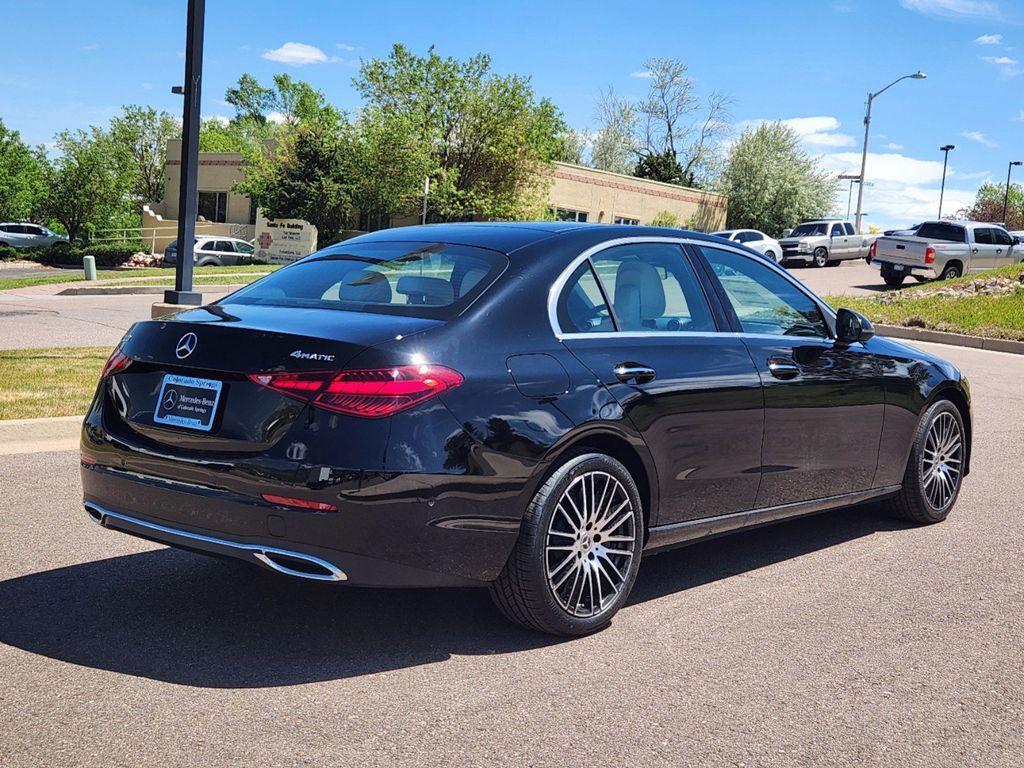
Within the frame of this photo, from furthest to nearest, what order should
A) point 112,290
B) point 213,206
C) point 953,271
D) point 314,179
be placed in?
point 213,206 → point 314,179 → point 953,271 → point 112,290

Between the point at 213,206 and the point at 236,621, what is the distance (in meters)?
57.0

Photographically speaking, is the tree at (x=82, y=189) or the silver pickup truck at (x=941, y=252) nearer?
the silver pickup truck at (x=941, y=252)

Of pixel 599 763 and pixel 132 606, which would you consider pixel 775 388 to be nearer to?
pixel 599 763

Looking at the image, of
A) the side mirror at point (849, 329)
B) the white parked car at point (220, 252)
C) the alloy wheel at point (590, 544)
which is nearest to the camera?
the alloy wheel at point (590, 544)

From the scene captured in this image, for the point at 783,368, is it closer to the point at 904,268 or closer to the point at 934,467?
the point at 934,467

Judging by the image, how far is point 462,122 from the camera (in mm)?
47594

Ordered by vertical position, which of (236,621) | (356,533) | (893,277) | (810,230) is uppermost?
(810,230)

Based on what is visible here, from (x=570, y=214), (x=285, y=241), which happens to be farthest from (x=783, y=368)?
(x=570, y=214)

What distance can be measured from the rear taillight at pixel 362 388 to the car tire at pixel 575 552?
0.67m

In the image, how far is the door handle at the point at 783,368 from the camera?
5469 millimetres

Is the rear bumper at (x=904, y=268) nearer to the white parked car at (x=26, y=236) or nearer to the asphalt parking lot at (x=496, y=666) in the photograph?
the asphalt parking lot at (x=496, y=666)

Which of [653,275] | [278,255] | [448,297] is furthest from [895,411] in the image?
[278,255]

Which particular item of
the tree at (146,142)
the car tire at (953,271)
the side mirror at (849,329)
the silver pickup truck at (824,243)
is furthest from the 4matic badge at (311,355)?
the tree at (146,142)

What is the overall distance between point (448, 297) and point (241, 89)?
12851 cm
